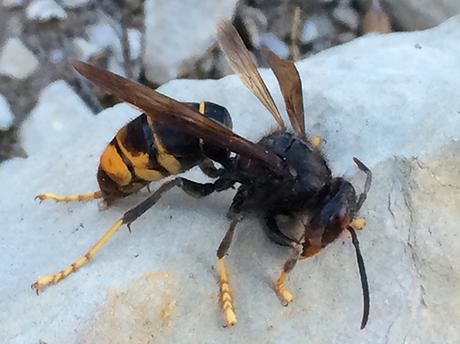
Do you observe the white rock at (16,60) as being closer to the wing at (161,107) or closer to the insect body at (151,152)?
the insect body at (151,152)

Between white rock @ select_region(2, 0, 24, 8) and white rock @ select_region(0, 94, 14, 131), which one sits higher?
white rock @ select_region(2, 0, 24, 8)

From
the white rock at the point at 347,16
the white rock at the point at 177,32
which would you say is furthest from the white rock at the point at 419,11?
the white rock at the point at 177,32

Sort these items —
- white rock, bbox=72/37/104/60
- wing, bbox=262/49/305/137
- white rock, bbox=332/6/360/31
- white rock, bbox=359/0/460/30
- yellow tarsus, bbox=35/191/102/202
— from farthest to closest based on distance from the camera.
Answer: white rock, bbox=332/6/360/31 → white rock, bbox=359/0/460/30 → white rock, bbox=72/37/104/60 → yellow tarsus, bbox=35/191/102/202 → wing, bbox=262/49/305/137

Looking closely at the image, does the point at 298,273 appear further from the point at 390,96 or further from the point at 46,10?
the point at 46,10

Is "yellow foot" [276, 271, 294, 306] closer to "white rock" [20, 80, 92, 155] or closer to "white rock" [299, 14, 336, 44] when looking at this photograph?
"white rock" [20, 80, 92, 155]

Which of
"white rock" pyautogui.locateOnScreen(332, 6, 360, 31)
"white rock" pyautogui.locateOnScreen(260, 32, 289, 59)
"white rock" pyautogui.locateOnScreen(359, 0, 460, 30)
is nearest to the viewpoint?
"white rock" pyautogui.locateOnScreen(359, 0, 460, 30)

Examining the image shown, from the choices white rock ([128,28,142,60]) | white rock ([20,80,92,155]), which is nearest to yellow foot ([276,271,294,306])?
white rock ([20,80,92,155])

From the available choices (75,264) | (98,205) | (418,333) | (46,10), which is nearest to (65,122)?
(46,10)
